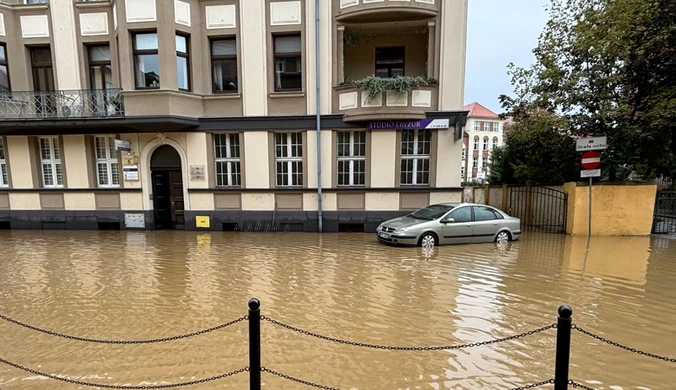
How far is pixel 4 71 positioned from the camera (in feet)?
42.5

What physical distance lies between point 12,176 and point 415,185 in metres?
15.7

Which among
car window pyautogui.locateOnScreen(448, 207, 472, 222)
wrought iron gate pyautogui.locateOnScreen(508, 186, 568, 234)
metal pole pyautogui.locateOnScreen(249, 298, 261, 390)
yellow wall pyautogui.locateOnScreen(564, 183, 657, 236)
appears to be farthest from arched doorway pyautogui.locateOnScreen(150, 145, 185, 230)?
yellow wall pyautogui.locateOnScreen(564, 183, 657, 236)

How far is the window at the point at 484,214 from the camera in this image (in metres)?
10.2

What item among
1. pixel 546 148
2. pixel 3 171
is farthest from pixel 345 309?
pixel 3 171

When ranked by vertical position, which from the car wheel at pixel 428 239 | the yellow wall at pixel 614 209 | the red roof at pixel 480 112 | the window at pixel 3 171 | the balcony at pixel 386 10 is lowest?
the car wheel at pixel 428 239

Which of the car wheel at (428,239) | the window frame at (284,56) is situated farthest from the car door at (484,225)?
the window frame at (284,56)

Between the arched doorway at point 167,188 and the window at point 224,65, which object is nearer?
the window at point 224,65

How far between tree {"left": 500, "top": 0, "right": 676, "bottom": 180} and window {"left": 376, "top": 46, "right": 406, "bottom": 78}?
473 cm

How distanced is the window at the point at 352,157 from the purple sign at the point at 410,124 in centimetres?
62

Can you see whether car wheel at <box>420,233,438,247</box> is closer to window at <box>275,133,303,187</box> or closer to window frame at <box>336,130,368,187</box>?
window frame at <box>336,130,368,187</box>

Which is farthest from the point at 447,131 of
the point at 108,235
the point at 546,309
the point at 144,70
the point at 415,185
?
the point at 108,235

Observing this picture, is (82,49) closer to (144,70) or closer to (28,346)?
(144,70)

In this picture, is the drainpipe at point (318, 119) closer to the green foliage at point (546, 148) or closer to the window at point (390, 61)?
the window at point (390, 61)

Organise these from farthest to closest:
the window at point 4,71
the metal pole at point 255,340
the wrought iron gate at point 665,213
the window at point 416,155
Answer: the window at point 4,71 < the window at point 416,155 < the wrought iron gate at point 665,213 < the metal pole at point 255,340
